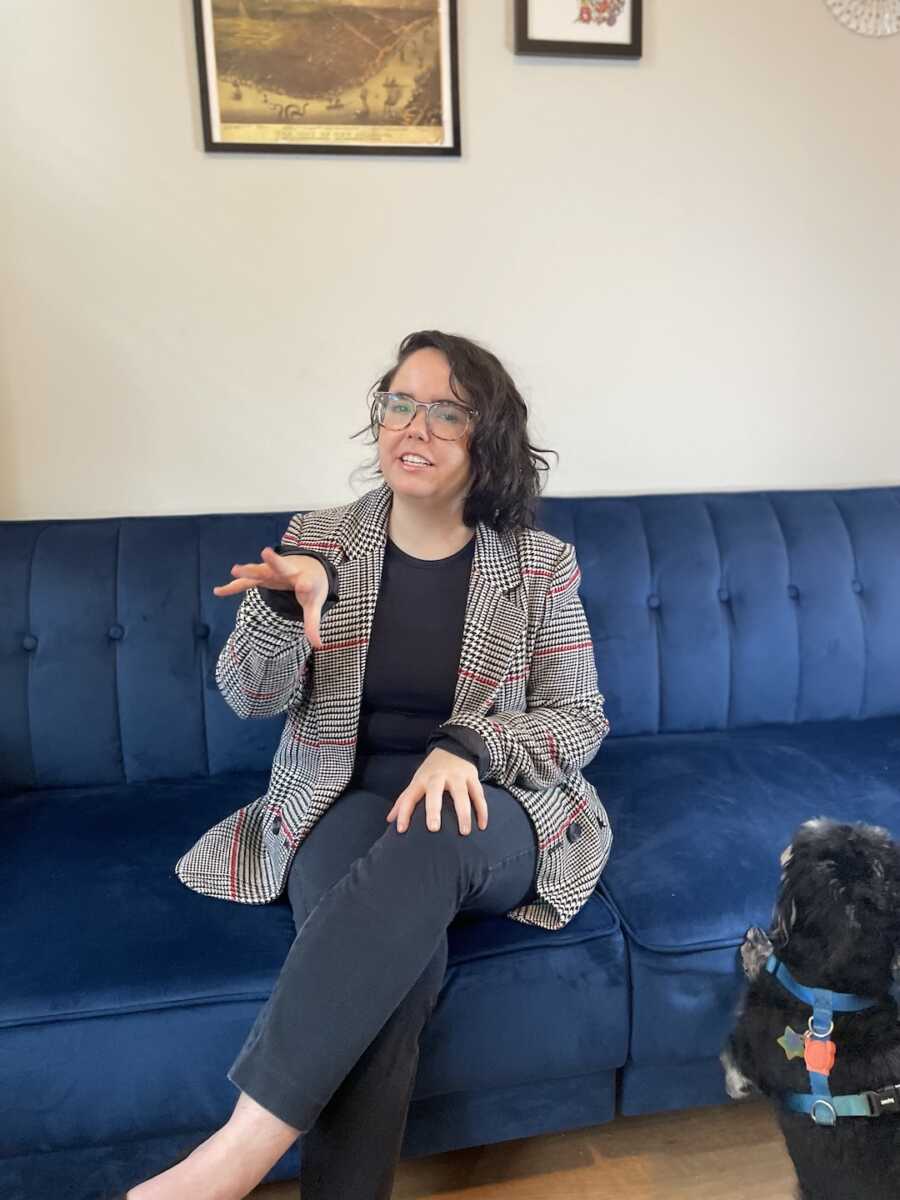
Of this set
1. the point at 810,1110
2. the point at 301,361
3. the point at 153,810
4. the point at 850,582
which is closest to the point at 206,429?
the point at 301,361

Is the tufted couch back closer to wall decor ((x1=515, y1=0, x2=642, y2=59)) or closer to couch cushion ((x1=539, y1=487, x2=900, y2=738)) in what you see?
couch cushion ((x1=539, y1=487, x2=900, y2=738))

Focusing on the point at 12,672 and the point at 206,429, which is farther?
the point at 206,429

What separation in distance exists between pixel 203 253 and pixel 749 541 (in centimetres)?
135

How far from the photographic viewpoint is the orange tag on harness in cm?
102

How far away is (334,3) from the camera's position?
73.1 inches

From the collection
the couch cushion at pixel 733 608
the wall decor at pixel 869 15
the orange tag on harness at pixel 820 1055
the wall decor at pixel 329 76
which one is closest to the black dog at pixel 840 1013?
the orange tag on harness at pixel 820 1055

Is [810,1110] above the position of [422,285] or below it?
below

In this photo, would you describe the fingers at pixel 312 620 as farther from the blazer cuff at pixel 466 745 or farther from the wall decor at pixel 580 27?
the wall decor at pixel 580 27

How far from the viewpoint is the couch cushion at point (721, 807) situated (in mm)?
1317

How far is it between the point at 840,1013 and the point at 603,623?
37.7 inches

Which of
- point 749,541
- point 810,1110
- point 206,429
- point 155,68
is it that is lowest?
point 810,1110

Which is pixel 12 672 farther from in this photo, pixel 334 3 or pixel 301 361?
pixel 334 3

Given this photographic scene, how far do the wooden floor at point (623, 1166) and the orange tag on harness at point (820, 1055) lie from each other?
0.50m

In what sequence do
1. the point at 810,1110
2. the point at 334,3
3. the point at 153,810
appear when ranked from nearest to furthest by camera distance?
the point at 810,1110, the point at 153,810, the point at 334,3
